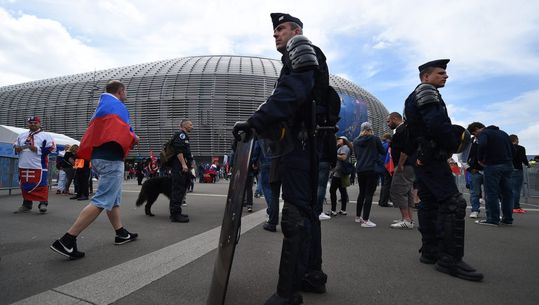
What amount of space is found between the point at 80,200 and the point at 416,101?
8787 millimetres

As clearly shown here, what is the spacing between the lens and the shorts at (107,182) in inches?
124

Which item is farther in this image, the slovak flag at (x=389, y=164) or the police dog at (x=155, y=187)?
the slovak flag at (x=389, y=164)

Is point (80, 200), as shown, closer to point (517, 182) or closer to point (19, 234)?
point (19, 234)

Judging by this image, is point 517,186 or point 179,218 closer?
point 179,218

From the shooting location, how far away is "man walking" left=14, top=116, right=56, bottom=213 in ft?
19.2

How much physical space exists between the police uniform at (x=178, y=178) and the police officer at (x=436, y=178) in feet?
11.9

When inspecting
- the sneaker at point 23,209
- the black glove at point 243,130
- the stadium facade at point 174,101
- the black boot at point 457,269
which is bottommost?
the sneaker at point 23,209

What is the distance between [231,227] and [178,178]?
3915 mm

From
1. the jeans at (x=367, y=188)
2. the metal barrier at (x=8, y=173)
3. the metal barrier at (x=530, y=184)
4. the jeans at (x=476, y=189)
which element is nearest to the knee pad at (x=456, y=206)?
the jeans at (x=367, y=188)

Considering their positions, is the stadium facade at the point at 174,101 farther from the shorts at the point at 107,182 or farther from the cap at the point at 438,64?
the cap at the point at 438,64

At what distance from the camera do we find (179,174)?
532 cm

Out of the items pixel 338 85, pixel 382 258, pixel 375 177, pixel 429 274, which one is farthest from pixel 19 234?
pixel 338 85

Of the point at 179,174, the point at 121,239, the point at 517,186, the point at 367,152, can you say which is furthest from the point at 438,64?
the point at 517,186

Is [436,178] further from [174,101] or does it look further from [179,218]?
[174,101]
